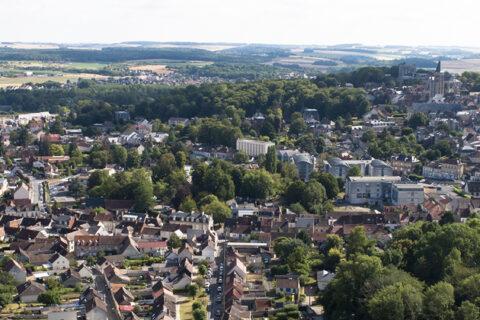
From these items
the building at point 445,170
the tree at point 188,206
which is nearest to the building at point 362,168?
the building at point 445,170

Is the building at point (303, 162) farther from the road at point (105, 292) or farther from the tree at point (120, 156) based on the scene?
the road at point (105, 292)

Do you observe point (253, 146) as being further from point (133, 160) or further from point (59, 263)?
point (59, 263)

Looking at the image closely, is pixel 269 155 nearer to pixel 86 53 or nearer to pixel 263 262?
pixel 263 262

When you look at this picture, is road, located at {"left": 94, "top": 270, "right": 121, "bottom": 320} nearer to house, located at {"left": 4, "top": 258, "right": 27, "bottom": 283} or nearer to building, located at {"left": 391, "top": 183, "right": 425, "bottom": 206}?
house, located at {"left": 4, "top": 258, "right": 27, "bottom": 283}

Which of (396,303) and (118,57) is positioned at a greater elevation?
(396,303)

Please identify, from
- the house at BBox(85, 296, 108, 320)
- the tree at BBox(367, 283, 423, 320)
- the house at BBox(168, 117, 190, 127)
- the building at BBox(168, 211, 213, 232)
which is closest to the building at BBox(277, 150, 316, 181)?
the building at BBox(168, 211, 213, 232)

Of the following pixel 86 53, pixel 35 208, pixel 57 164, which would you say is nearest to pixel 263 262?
pixel 35 208

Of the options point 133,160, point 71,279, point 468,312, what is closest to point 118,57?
point 133,160
